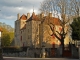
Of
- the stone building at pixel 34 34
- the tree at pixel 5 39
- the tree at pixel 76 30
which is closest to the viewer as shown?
the tree at pixel 76 30

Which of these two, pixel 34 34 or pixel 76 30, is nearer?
pixel 76 30

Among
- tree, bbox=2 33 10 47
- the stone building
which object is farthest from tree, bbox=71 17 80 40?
tree, bbox=2 33 10 47

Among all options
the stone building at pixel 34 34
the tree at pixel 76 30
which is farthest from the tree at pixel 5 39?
the tree at pixel 76 30

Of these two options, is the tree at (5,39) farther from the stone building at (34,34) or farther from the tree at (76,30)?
the tree at (76,30)

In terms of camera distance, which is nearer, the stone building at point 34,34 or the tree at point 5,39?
the stone building at point 34,34

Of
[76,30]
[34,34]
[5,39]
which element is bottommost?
[5,39]

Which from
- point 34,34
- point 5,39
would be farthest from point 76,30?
point 5,39

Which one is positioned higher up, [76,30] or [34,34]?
[34,34]

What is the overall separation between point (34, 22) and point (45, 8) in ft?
81.0

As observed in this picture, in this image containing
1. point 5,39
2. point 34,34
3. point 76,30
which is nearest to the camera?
point 76,30

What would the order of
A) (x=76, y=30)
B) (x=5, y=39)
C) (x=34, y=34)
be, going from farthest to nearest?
(x=5, y=39) → (x=34, y=34) → (x=76, y=30)

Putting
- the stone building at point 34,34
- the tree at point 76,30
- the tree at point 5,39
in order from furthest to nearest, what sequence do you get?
the tree at point 5,39 → the stone building at point 34,34 → the tree at point 76,30

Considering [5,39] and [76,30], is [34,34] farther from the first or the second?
[76,30]

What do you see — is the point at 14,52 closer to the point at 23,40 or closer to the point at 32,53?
the point at 32,53
